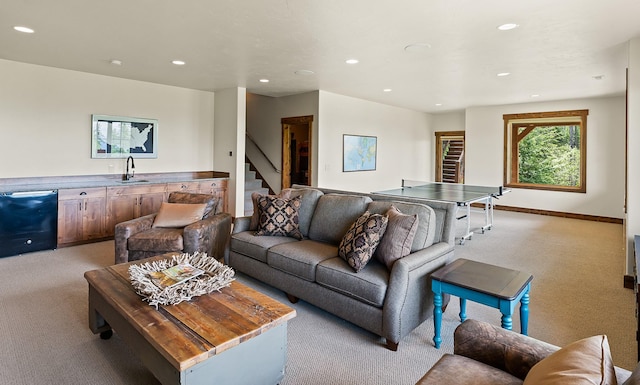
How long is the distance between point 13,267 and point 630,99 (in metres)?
6.90

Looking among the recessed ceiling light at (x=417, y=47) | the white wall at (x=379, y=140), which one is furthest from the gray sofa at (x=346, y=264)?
the white wall at (x=379, y=140)

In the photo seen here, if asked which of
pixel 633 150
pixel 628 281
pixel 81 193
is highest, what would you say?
pixel 633 150

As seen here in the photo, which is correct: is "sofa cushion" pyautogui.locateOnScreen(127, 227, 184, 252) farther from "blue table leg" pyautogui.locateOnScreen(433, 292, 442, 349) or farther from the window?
the window

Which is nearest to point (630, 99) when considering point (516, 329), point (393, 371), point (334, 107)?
point (516, 329)

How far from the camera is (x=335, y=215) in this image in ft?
11.1

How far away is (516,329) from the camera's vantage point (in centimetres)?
266

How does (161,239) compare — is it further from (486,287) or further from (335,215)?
(486,287)

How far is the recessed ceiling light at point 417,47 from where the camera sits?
392cm

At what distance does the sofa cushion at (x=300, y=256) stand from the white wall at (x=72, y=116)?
402 centimetres

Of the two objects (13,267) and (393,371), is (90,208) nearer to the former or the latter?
(13,267)

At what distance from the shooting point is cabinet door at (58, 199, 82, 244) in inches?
186

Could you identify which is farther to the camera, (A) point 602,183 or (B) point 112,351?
(A) point 602,183

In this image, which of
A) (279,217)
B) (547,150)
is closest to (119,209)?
(279,217)

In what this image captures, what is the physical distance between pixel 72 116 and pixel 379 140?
5.92 meters
